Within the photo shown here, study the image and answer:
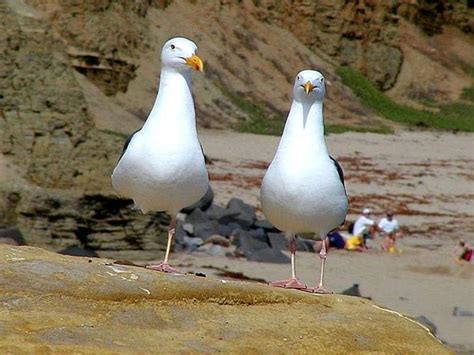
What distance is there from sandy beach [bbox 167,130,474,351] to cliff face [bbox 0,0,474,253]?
2.57m

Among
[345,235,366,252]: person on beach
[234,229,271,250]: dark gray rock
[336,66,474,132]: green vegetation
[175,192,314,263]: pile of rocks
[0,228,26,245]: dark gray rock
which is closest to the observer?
[0,228,26,245]: dark gray rock

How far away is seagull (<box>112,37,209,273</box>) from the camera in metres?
6.45

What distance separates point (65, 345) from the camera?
4.63 metres

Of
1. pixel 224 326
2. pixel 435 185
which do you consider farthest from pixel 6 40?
pixel 435 185

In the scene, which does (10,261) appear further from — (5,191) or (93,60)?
(93,60)

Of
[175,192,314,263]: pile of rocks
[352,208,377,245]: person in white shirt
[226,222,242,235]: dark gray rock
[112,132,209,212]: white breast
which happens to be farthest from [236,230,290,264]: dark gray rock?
[112,132,209,212]: white breast

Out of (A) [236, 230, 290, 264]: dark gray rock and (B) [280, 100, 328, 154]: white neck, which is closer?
(B) [280, 100, 328, 154]: white neck

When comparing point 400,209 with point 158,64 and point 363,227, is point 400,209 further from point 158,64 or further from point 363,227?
point 158,64

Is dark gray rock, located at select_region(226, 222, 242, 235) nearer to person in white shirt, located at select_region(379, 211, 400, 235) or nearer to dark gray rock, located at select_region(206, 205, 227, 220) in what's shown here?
dark gray rock, located at select_region(206, 205, 227, 220)

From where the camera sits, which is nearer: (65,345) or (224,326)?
(65,345)

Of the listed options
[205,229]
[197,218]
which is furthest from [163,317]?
[197,218]

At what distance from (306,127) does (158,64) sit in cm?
3856

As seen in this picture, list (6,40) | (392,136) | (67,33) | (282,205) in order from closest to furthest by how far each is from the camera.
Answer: (282,205)
(6,40)
(67,33)
(392,136)

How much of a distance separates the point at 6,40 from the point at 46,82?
766mm
